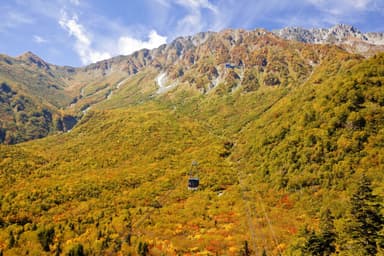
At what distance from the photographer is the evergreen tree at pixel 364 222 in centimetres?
2867

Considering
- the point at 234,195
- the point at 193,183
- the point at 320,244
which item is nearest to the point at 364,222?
the point at 320,244

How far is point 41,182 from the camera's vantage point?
3826 inches

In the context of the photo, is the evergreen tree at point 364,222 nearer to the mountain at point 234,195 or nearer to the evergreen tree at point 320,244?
the mountain at point 234,195

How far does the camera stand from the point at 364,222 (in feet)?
96.9

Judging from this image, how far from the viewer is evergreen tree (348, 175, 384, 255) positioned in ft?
94.1

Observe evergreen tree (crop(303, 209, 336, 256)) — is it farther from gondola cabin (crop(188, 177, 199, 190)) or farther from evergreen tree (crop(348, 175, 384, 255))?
gondola cabin (crop(188, 177, 199, 190))

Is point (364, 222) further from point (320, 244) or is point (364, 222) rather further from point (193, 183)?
point (193, 183)

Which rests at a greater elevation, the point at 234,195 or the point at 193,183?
the point at 193,183

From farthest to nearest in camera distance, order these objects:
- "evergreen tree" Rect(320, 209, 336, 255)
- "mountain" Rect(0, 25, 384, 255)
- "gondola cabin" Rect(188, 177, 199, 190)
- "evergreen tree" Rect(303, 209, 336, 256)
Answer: "gondola cabin" Rect(188, 177, 199, 190) < "mountain" Rect(0, 25, 384, 255) < "evergreen tree" Rect(320, 209, 336, 255) < "evergreen tree" Rect(303, 209, 336, 256)

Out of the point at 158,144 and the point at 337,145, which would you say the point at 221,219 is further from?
the point at 158,144

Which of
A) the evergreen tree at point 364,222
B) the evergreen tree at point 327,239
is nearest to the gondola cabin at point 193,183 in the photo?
the evergreen tree at point 327,239

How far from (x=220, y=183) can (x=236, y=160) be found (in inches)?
850

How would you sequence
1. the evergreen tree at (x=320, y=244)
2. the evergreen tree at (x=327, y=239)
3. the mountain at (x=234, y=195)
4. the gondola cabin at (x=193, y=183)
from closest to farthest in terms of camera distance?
the evergreen tree at (x=320, y=244)
the evergreen tree at (x=327, y=239)
the mountain at (x=234, y=195)
the gondola cabin at (x=193, y=183)

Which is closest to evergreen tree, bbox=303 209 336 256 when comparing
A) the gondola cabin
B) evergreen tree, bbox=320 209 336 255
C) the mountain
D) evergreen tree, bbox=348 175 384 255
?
evergreen tree, bbox=320 209 336 255
